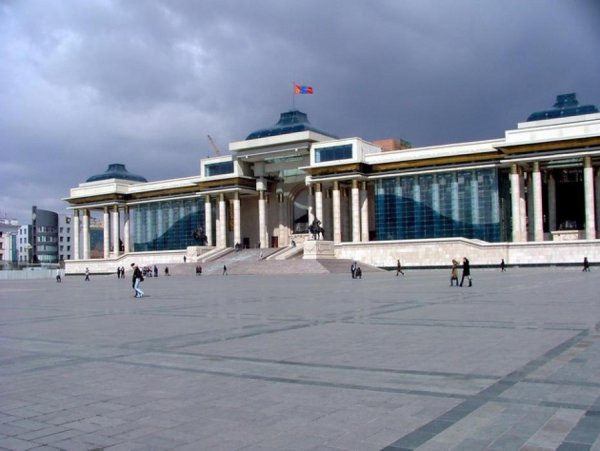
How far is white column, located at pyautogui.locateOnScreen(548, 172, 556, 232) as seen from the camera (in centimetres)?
6341

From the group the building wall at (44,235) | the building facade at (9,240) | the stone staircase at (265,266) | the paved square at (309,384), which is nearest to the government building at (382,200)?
the stone staircase at (265,266)

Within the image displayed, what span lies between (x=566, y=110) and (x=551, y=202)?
9.03 meters

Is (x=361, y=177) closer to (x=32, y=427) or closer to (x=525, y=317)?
(x=525, y=317)

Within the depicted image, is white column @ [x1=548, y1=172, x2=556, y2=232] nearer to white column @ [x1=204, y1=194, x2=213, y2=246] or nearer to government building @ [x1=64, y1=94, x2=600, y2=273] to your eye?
government building @ [x1=64, y1=94, x2=600, y2=273]

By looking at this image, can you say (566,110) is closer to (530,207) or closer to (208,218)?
(530,207)

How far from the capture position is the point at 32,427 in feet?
19.1

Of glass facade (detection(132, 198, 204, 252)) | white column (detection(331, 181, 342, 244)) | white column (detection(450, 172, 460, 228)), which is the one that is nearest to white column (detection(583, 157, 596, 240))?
white column (detection(450, 172, 460, 228))

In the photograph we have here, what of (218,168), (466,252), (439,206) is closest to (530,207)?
(439,206)

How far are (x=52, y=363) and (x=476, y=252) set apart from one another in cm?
5213

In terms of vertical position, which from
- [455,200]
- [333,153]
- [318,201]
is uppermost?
[333,153]

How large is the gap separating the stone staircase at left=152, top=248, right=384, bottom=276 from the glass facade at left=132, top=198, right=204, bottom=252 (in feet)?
46.3

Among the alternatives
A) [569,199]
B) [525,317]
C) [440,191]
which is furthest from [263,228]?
[525,317]

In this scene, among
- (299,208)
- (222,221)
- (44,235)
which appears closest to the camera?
(222,221)

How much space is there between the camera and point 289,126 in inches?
2876
